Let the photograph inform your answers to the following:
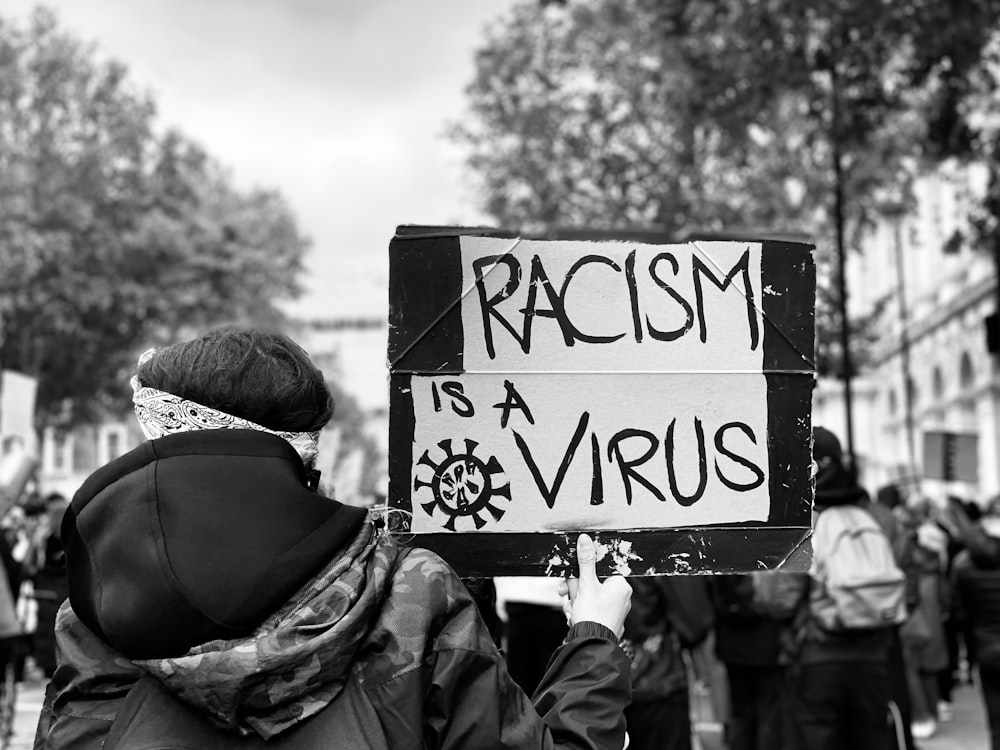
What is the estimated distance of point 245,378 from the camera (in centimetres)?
234

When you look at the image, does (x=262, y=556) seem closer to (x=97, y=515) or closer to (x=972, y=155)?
(x=97, y=515)

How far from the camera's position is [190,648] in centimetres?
214

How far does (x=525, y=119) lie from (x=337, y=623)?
83.6 feet

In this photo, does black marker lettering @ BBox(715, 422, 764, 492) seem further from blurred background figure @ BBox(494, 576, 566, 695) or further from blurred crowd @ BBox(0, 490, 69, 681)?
blurred crowd @ BBox(0, 490, 69, 681)

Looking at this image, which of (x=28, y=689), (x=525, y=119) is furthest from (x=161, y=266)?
(x=28, y=689)

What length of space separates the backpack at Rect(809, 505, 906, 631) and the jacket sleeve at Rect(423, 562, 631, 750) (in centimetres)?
427

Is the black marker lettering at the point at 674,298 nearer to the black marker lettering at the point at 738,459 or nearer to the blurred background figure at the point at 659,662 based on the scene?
the black marker lettering at the point at 738,459

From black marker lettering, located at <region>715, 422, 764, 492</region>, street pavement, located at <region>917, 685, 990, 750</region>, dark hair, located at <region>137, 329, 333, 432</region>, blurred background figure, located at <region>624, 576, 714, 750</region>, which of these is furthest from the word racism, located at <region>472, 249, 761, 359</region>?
street pavement, located at <region>917, 685, 990, 750</region>

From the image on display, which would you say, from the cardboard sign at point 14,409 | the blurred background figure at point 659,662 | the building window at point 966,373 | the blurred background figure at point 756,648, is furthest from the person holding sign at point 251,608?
the building window at point 966,373

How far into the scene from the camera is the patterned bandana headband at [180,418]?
2.32 metres

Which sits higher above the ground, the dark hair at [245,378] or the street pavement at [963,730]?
the dark hair at [245,378]

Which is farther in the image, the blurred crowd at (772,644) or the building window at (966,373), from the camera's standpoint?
the building window at (966,373)

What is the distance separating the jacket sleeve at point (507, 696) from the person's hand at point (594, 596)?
0.09 meters

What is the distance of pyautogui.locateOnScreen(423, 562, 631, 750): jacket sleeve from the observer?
2.23 m
